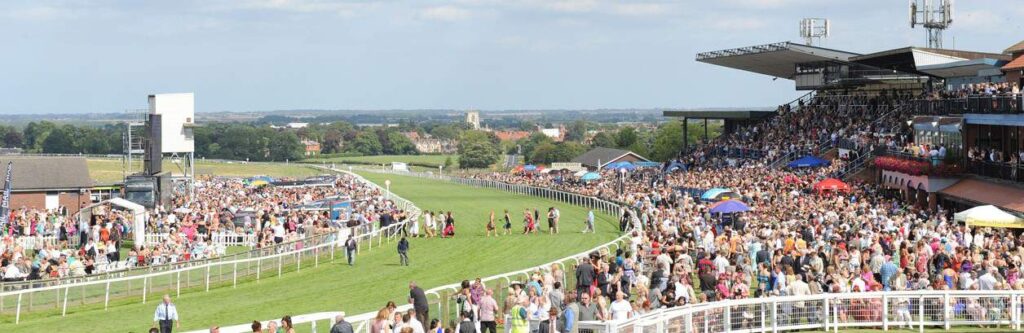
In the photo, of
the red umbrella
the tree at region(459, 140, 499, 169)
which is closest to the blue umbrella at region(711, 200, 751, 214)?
the red umbrella

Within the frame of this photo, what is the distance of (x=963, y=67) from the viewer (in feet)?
130


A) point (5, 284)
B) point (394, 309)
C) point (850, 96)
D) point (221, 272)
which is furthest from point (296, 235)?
point (850, 96)

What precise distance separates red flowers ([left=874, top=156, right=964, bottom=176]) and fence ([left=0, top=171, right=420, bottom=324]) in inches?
594

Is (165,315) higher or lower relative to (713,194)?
lower

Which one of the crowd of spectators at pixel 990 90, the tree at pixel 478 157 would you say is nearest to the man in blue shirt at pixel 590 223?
the crowd of spectators at pixel 990 90

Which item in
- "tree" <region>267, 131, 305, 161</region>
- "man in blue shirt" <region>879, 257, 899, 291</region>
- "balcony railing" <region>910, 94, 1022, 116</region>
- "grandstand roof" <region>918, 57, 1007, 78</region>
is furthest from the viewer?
"tree" <region>267, 131, 305, 161</region>

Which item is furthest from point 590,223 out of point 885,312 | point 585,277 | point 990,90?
point 885,312

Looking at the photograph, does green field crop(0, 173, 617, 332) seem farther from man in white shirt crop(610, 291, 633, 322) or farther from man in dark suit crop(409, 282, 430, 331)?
man in white shirt crop(610, 291, 633, 322)

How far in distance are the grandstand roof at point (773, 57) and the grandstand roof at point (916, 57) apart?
15.9 feet

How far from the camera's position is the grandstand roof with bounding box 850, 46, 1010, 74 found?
43188 millimetres

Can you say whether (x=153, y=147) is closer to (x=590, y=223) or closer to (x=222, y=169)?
(x=590, y=223)

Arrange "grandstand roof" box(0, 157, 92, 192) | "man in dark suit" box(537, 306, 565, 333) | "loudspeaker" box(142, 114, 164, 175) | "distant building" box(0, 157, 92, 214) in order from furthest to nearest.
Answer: "grandstand roof" box(0, 157, 92, 192) < "distant building" box(0, 157, 92, 214) < "loudspeaker" box(142, 114, 164, 175) < "man in dark suit" box(537, 306, 565, 333)

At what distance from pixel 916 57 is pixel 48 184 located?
31.4 metres

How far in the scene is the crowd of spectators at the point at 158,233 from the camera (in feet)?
76.8
